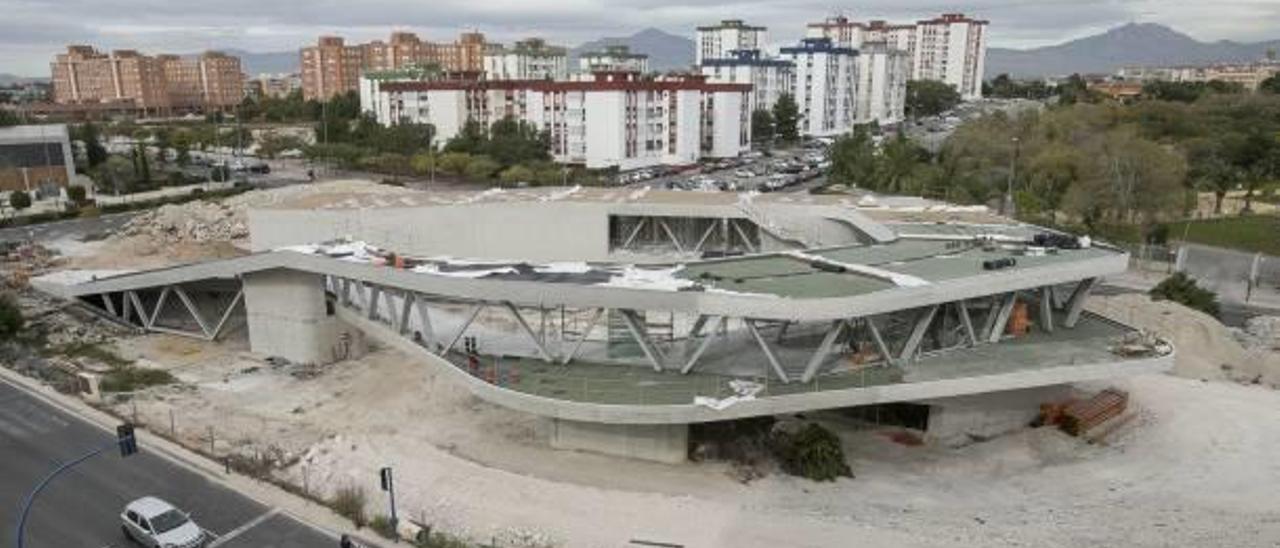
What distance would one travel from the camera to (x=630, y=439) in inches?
1110

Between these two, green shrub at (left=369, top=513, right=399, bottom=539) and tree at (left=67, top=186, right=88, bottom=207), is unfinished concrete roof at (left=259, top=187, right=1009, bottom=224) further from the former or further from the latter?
tree at (left=67, top=186, right=88, bottom=207)

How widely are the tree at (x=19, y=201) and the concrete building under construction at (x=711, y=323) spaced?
125 feet

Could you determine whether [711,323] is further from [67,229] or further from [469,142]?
[469,142]

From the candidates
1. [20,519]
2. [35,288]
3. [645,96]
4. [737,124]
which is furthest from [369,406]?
[737,124]

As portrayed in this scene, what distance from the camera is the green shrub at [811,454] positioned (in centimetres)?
2734

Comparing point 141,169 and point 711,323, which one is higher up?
point 141,169

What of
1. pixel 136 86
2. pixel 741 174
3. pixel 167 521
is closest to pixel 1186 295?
pixel 167 521

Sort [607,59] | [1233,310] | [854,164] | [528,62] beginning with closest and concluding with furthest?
[1233,310]
[854,164]
[607,59]
[528,62]

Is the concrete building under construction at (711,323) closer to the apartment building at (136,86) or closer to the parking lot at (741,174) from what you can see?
the parking lot at (741,174)

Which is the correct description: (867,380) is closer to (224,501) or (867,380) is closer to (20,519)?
(224,501)

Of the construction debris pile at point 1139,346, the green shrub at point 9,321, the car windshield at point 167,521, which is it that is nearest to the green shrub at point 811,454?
the construction debris pile at point 1139,346

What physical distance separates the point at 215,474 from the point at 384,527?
275 inches

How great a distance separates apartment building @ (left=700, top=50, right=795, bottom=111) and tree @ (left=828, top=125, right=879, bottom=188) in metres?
44.3

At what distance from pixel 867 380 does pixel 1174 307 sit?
2561cm
